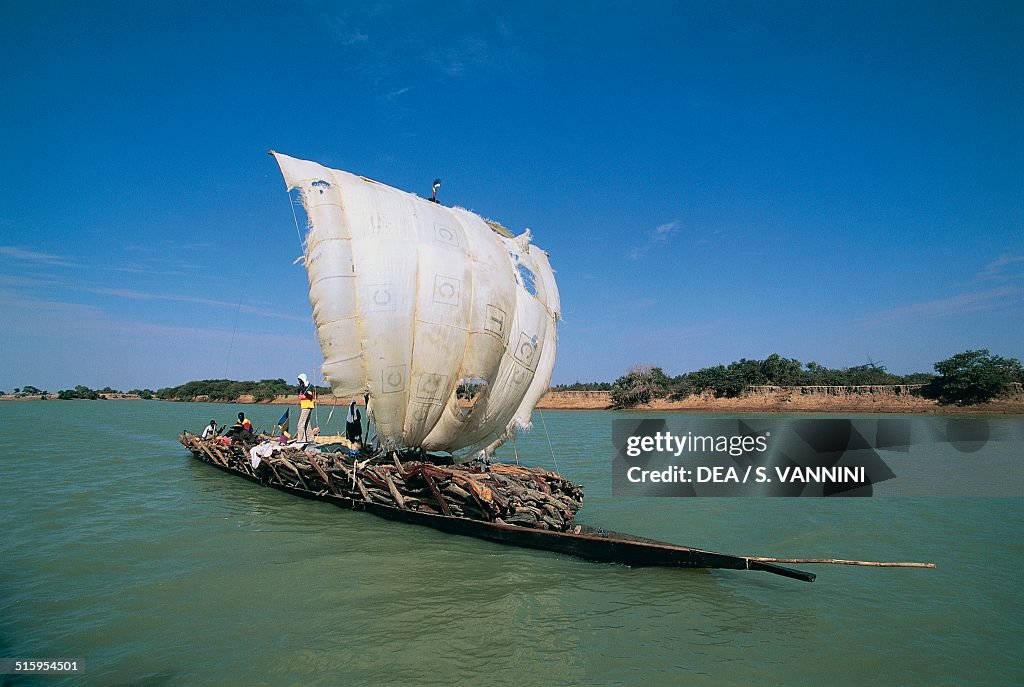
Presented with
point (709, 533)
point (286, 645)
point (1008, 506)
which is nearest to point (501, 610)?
point (286, 645)

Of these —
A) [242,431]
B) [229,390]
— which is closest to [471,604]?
[242,431]

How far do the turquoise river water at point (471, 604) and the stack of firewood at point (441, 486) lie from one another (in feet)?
1.73

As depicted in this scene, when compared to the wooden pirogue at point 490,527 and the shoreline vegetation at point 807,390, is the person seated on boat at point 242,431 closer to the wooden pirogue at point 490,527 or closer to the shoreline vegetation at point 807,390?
the wooden pirogue at point 490,527

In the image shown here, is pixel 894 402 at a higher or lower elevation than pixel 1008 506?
higher

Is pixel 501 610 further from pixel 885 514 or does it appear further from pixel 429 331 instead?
pixel 885 514

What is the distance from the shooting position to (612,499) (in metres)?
15.2

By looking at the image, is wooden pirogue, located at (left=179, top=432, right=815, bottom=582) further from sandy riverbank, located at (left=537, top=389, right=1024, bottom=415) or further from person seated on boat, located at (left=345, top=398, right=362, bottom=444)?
sandy riverbank, located at (left=537, top=389, right=1024, bottom=415)

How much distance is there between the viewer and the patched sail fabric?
10742mm

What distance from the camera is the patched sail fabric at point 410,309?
35.2ft

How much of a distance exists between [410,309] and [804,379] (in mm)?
48091

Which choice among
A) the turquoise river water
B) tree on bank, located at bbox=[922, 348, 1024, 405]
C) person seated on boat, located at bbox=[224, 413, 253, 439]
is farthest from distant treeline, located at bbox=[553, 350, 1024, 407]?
person seated on boat, located at bbox=[224, 413, 253, 439]

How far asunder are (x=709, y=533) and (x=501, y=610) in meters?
6.41

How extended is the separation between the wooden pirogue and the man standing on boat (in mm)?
1377

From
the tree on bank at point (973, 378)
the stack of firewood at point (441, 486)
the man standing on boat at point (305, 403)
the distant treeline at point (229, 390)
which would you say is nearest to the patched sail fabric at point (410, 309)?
the stack of firewood at point (441, 486)
